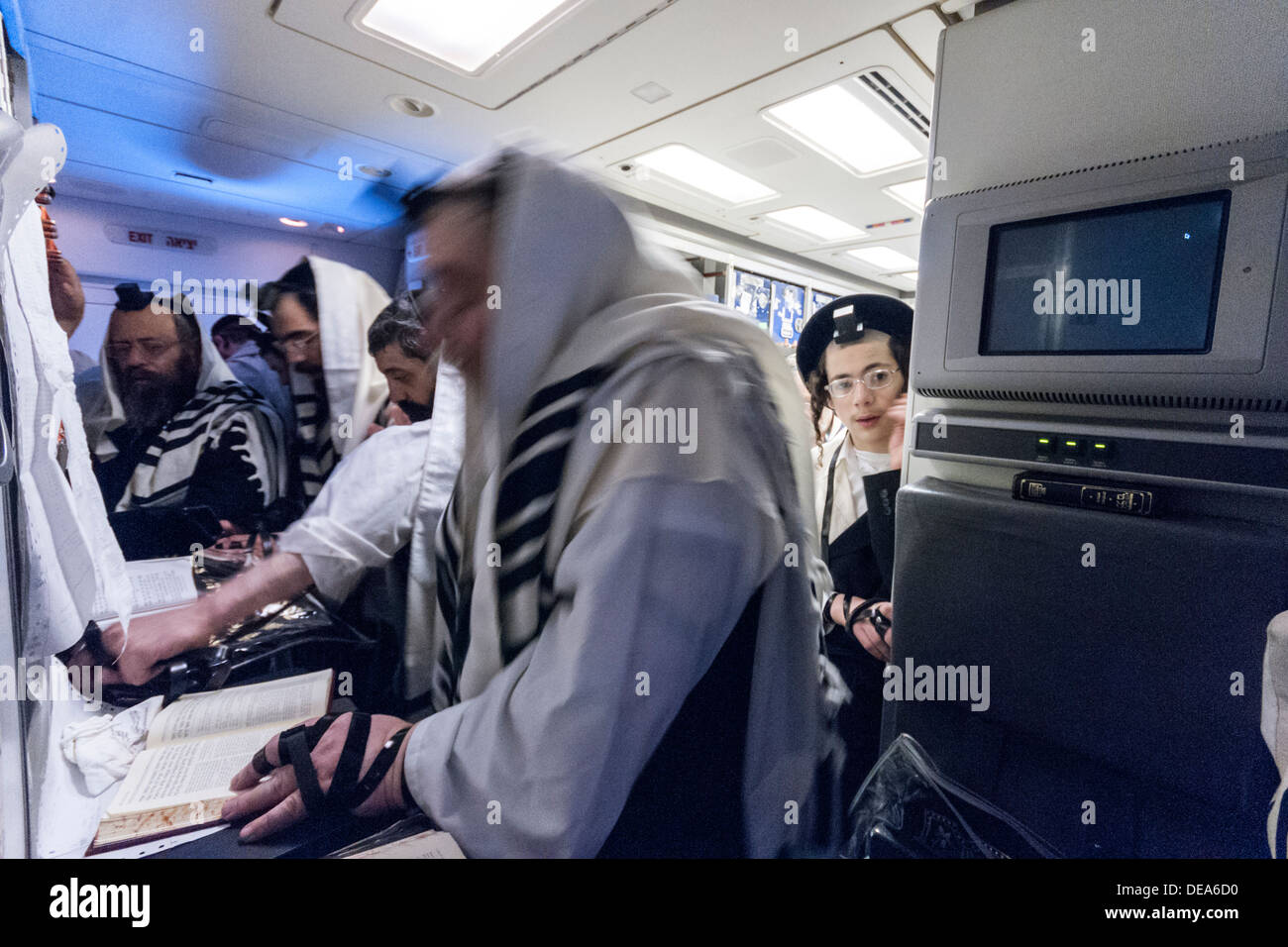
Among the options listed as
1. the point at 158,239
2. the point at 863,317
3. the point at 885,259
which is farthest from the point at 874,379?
the point at 158,239

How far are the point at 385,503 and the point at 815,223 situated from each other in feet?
10.9

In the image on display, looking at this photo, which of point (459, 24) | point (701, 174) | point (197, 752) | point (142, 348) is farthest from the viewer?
point (701, 174)

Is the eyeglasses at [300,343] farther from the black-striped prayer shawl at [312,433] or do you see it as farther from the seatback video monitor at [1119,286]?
the seatback video monitor at [1119,286]

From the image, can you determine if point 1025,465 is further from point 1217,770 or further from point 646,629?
point 646,629

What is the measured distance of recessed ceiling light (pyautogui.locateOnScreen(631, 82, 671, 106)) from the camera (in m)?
1.87

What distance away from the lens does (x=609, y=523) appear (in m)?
0.62

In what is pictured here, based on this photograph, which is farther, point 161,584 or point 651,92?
point 651,92

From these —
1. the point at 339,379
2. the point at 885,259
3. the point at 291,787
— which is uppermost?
the point at 885,259

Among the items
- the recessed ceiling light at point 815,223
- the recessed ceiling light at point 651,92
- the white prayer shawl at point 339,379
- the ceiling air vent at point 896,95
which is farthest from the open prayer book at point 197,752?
the recessed ceiling light at point 815,223

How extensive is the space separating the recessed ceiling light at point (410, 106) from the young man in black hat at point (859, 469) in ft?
5.72

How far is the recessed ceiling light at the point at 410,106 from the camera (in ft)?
6.56

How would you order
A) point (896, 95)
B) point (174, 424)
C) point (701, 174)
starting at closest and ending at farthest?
point (896, 95) < point (174, 424) < point (701, 174)

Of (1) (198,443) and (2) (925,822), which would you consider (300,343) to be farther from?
(2) (925,822)

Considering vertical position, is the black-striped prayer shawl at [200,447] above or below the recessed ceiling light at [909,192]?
below
